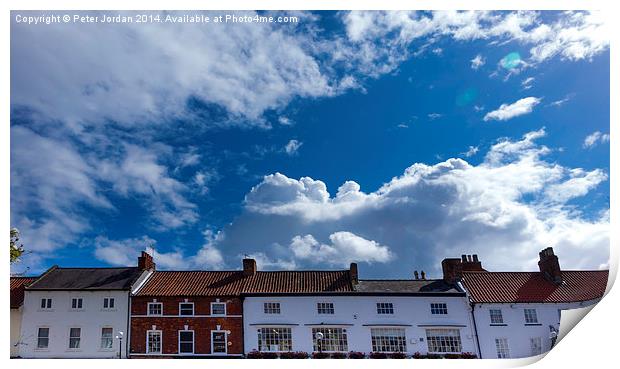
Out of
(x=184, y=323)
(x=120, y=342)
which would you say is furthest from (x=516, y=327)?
(x=120, y=342)

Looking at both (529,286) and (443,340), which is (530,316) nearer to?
(529,286)

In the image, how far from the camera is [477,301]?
28.8m

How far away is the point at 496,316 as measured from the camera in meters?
28.5

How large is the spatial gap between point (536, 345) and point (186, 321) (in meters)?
→ 16.1

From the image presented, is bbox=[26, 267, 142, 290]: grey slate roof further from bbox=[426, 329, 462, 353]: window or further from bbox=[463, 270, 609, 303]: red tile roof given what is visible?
bbox=[463, 270, 609, 303]: red tile roof

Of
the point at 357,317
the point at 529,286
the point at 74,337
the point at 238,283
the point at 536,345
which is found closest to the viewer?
the point at 536,345

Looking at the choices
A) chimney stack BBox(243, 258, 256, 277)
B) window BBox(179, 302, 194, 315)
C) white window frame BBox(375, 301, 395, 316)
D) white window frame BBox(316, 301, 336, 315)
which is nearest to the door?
window BBox(179, 302, 194, 315)

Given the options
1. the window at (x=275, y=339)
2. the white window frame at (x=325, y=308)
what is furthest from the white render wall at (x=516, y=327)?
the window at (x=275, y=339)

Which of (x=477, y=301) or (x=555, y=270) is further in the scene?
(x=555, y=270)

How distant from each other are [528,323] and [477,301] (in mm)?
2469

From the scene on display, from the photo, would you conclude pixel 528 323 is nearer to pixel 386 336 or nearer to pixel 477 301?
pixel 477 301

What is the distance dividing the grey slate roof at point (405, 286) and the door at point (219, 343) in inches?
263
